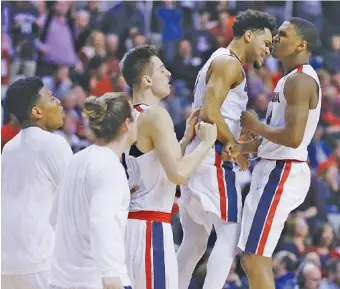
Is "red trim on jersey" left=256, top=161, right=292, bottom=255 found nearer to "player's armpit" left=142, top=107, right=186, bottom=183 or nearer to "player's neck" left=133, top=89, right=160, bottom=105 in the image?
"player's armpit" left=142, top=107, right=186, bottom=183

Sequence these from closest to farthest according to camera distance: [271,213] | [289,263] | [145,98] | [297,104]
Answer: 1. [145,98]
2. [297,104]
3. [271,213]
4. [289,263]


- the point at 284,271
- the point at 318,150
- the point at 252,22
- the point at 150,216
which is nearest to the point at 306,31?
the point at 252,22

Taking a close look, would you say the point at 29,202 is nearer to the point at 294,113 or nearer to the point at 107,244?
the point at 107,244

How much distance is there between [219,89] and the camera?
5797mm

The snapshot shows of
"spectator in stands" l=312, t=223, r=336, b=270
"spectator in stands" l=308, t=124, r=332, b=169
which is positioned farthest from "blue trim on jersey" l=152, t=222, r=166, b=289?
"spectator in stands" l=308, t=124, r=332, b=169

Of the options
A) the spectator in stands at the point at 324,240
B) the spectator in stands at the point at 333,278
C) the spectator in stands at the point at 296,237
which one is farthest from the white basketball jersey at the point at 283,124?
the spectator in stands at the point at 324,240

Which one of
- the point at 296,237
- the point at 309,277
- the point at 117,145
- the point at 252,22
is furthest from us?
the point at 296,237

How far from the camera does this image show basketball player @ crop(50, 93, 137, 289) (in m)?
4.58

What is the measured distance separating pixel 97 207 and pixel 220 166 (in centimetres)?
150

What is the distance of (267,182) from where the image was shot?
230 inches

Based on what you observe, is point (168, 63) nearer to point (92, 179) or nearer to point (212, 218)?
point (212, 218)

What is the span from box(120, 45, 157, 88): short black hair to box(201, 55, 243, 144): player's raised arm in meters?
0.41

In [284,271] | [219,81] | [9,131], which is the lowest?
[284,271]

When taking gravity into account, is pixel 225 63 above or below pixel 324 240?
above
